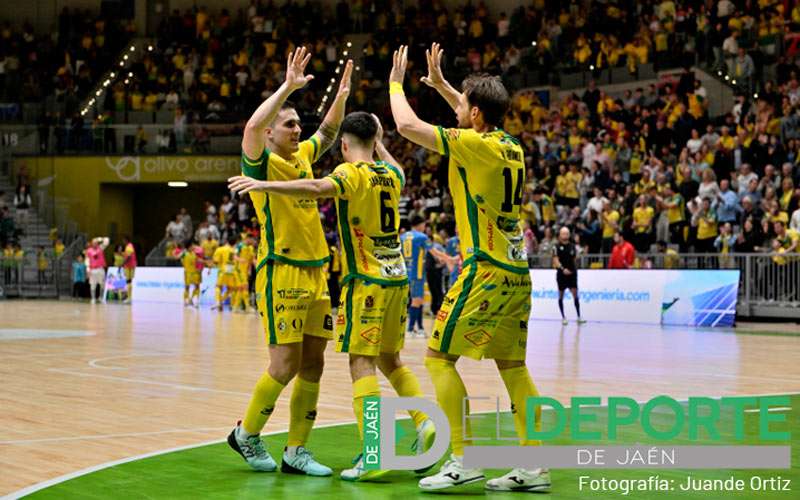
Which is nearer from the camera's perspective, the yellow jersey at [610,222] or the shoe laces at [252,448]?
the shoe laces at [252,448]

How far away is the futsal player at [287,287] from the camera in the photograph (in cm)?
722

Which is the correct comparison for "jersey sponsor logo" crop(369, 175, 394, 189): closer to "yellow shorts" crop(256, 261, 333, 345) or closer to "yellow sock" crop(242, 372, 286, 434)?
"yellow shorts" crop(256, 261, 333, 345)

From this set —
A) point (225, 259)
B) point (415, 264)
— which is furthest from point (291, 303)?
point (225, 259)

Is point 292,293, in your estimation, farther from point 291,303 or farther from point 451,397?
point 451,397

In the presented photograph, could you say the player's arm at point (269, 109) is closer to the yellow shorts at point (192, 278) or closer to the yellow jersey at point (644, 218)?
the yellow jersey at point (644, 218)

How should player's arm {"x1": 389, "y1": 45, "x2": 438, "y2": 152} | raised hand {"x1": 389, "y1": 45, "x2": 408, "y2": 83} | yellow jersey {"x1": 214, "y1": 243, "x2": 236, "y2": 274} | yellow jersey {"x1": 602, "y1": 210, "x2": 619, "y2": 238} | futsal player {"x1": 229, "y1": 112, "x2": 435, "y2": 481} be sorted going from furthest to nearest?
1. yellow jersey {"x1": 214, "y1": 243, "x2": 236, "y2": 274}
2. yellow jersey {"x1": 602, "y1": 210, "x2": 619, "y2": 238}
3. futsal player {"x1": 229, "y1": 112, "x2": 435, "y2": 481}
4. raised hand {"x1": 389, "y1": 45, "x2": 408, "y2": 83}
5. player's arm {"x1": 389, "y1": 45, "x2": 438, "y2": 152}

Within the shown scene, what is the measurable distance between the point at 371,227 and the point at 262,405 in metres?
1.30

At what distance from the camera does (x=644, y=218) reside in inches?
1014

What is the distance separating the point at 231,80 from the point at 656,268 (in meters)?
23.2

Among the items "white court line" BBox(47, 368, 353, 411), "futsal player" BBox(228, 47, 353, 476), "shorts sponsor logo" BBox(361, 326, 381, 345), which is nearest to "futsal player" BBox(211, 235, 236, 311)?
"white court line" BBox(47, 368, 353, 411)

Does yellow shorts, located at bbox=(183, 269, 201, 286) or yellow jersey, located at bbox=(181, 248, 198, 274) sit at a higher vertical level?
yellow jersey, located at bbox=(181, 248, 198, 274)

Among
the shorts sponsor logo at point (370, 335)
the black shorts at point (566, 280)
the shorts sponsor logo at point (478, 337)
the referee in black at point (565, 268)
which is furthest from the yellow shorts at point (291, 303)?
the black shorts at point (566, 280)

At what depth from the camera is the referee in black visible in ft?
78.1

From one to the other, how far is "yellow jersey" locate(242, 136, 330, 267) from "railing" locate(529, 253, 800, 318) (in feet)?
57.1
